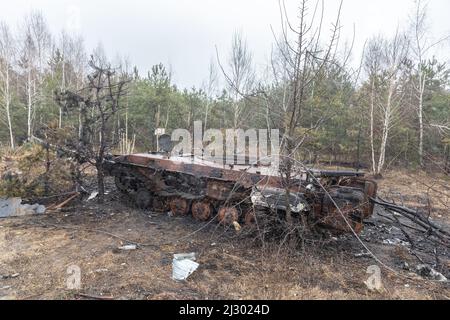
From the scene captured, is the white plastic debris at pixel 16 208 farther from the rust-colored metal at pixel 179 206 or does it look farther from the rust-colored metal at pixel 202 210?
the rust-colored metal at pixel 202 210

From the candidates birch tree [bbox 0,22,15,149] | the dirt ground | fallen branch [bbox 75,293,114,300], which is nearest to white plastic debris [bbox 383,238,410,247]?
the dirt ground

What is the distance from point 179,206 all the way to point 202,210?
66 cm

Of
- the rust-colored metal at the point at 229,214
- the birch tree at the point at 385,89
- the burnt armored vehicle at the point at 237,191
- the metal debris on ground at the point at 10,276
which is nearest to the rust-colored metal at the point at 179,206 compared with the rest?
the burnt armored vehicle at the point at 237,191

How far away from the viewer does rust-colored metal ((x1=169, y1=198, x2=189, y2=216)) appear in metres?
6.53

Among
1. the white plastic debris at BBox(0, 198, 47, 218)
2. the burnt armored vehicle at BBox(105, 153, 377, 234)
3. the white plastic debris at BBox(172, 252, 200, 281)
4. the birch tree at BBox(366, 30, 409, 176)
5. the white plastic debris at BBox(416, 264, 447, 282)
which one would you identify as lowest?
the white plastic debris at BBox(416, 264, 447, 282)

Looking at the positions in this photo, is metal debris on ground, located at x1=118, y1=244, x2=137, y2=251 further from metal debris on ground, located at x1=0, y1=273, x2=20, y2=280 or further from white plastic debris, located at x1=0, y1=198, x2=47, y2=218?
white plastic debris, located at x1=0, y1=198, x2=47, y2=218

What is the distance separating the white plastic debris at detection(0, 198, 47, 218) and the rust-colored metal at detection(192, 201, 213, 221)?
10.8 feet

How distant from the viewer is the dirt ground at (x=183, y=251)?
3598mm

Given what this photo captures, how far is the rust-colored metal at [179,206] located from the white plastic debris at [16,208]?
8.98ft

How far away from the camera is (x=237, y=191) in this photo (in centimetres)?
557

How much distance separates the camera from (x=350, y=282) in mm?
3928

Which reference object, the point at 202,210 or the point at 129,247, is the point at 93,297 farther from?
the point at 202,210

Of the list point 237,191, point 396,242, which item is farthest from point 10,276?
point 396,242
